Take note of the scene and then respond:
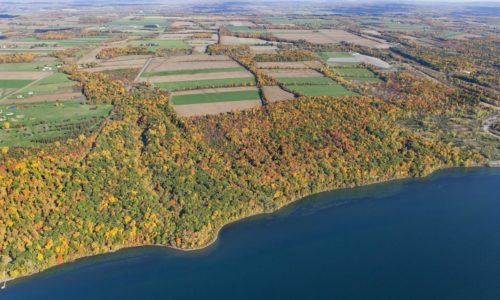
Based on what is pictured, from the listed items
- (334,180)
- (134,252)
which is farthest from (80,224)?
(334,180)

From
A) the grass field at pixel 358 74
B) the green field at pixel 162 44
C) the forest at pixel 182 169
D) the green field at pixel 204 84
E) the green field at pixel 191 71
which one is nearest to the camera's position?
the forest at pixel 182 169

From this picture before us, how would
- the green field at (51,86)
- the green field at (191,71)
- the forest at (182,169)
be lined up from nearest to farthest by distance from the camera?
the forest at (182,169), the green field at (51,86), the green field at (191,71)

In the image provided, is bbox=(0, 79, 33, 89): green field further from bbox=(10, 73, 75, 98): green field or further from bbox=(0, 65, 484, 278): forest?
bbox=(0, 65, 484, 278): forest

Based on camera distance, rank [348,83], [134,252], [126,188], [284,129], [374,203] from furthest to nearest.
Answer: [348,83], [284,129], [374,203], [126,188], [134,252]

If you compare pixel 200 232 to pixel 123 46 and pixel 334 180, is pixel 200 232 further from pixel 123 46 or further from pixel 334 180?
pixel 123 46

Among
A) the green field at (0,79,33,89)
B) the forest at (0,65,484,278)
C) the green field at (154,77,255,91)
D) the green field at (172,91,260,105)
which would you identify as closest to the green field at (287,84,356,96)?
the forest at (0,65,484,278)

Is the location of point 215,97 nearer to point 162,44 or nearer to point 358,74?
point 358,74

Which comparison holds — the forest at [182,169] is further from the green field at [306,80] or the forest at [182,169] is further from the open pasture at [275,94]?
the green field at [306,80]

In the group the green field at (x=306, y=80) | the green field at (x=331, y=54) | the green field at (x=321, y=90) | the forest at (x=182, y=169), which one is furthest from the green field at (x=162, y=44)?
the green field at (x=321, y=90)
